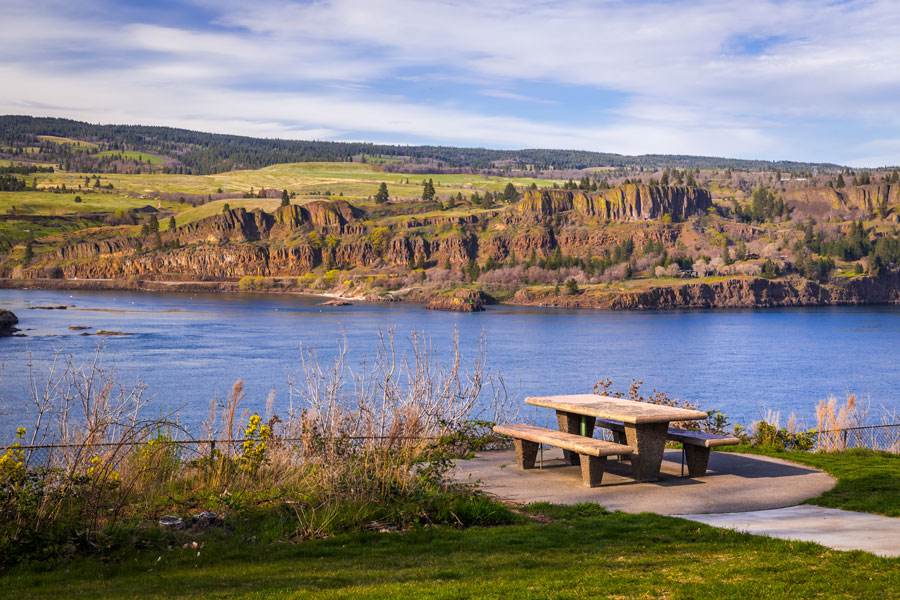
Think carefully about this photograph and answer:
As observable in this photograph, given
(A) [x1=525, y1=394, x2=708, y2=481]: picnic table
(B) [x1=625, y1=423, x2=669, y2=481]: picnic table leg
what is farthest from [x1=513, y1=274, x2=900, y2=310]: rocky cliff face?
(B) [x1=625, y1=423, x2=669, y2=481]: picnic table leg

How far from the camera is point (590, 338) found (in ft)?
308

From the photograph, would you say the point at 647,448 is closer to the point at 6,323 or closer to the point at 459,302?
the point at 6,323

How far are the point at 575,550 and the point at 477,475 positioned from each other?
447cm

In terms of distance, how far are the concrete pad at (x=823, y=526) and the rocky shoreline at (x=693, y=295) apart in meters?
138

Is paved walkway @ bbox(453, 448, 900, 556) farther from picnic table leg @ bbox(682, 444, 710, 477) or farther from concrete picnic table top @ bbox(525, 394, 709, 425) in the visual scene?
concrete picnic table top @ bbox(525, 394, 709, 425)

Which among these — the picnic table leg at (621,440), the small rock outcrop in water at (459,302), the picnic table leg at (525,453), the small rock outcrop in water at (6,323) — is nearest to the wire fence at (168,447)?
the picnic table leg at (525,453)

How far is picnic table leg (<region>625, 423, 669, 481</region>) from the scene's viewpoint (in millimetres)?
12547

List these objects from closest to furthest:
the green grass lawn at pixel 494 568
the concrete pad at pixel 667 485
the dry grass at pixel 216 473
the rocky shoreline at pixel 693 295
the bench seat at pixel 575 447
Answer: the green grass lawn at pixel 494 568 → the dry grass at pixel 216 473 → the concrete pad at pixel 667 485 → the bench seat at pixel 575 447 → the rocky shoreline at pixel 693 295

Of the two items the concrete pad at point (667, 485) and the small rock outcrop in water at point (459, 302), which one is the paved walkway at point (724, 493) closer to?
the concrete pad at point (667, 485)

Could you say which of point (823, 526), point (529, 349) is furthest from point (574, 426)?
point (529, 349)

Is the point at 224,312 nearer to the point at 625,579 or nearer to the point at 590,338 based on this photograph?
the point at 590,338

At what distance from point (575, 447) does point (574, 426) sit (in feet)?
8.22

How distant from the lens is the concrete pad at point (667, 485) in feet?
36.6

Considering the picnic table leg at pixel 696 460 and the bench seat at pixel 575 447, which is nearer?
the bench seat at pixel 575 447
